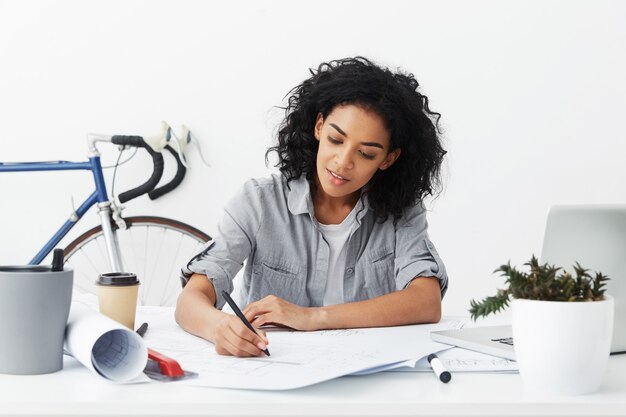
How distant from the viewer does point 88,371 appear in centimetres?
83

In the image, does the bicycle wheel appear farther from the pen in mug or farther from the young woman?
the pen in mug

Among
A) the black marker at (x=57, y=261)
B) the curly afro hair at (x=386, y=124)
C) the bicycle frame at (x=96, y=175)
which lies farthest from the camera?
the bicycle frame at (x=96, y=175)

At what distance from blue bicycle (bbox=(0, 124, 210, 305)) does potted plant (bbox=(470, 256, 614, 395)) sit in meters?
1.94

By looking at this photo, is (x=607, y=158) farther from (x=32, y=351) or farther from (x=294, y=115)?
(x=32, y=351)

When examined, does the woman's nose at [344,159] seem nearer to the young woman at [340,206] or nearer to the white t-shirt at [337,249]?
the young woman at [340,206]

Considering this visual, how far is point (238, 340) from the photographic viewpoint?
918mm

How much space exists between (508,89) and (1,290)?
2249 mm

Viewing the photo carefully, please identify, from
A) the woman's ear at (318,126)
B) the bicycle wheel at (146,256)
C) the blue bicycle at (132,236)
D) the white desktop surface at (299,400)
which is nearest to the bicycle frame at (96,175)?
the blue bicycle at (132,236)

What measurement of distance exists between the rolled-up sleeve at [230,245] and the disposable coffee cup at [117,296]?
0.29 meters

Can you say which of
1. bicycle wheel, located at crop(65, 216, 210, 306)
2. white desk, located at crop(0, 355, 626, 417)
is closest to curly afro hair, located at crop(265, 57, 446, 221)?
white desk, located at crop(0, 355, 626, 417)

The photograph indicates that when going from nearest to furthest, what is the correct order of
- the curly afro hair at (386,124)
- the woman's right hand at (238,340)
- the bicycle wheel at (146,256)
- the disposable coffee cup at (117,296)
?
the woman's right hand at (238,340), the disposable coffee cup at (117,296), the curly afro hair at (386,124), the bicycle wheel at (146,256)

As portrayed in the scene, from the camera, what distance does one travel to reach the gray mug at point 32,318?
78 centimetres

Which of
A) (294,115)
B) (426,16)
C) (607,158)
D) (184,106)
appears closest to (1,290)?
(294,115)

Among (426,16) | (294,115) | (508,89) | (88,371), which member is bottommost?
(88,371)
